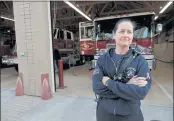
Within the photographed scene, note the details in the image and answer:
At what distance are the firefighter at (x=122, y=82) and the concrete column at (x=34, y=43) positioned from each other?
3602 millimetres

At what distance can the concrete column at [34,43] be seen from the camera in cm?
496

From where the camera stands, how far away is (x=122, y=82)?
1590 mm

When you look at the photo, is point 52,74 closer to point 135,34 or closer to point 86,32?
point 135,34

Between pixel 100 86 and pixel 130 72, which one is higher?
pixel 130 72

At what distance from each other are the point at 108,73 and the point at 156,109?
2727 millimetres

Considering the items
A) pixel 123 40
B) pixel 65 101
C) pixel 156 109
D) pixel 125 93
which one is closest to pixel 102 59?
pixel 123 40

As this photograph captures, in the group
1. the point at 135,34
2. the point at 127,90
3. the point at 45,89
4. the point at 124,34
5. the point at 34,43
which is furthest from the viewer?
the point at 135,34

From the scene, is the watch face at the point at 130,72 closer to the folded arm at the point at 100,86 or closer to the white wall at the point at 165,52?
the folded arm at the point at 100,86

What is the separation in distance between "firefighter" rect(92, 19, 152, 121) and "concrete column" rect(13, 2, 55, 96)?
360 centimetres

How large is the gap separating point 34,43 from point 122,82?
4.04 metres

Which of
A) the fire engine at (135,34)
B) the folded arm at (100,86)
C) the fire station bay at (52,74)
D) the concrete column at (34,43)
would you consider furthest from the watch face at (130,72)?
the fire engine at (135,34)

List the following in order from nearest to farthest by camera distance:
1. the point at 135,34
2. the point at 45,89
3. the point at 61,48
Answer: the point at 45,89
the point at 135,34
the point at 61,48

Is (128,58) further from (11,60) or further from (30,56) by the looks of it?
(11,60)

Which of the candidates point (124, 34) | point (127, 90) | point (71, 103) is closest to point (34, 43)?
point (71, 103)
